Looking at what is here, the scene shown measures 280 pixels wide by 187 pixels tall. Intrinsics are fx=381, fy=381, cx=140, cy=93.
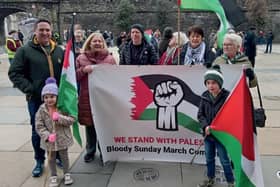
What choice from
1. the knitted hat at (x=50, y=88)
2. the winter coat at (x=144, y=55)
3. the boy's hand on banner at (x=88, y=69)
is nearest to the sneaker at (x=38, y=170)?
the knitted hat at (x=50, y=88)

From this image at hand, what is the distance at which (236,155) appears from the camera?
11.1 feet

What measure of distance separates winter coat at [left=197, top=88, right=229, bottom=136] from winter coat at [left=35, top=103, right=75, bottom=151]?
4.50 feet

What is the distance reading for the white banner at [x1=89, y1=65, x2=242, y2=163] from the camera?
14.5 ft

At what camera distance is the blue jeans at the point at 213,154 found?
380 centimetres

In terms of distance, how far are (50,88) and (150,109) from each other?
1199mm

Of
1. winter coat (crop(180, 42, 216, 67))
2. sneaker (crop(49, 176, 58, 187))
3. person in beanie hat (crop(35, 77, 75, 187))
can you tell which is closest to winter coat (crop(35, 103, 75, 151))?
person in beanie hat (crop(35, 77, 75, 187))

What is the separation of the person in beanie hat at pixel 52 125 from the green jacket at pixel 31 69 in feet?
0.66

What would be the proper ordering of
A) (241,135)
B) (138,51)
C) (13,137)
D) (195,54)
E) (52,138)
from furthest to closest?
(13,137)
(138,51)
(195,54)
(52,138)
(241,135)

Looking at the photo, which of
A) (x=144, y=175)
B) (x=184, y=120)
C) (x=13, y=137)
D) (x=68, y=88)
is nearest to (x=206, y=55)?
(x=184, y=120)

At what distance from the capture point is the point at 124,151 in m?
4.67

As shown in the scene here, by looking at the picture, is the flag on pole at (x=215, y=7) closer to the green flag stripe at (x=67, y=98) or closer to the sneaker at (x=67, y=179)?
the green flag stripe at (x=67, y=98)

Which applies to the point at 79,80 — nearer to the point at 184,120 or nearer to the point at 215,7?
the point at 184,120

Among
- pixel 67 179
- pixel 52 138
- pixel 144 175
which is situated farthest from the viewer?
pixel 144 175

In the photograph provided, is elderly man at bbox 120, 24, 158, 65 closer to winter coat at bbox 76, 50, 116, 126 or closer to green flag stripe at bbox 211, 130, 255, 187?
winter coat at bbox 76, 50, 116, 126
